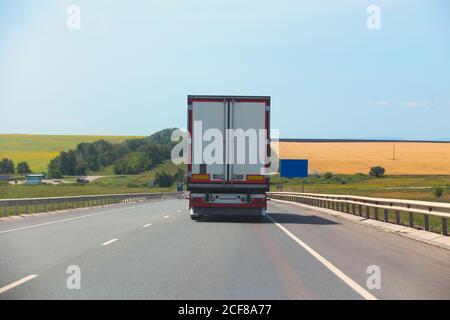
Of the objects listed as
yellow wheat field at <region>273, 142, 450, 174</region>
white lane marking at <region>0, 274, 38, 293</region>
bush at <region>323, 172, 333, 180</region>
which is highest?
yellow wheat field at <region>273, 142, 450, 174</region>

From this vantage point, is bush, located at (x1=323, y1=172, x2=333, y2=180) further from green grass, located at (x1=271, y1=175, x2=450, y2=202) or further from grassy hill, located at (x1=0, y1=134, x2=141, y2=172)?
grassy hill, located at (x1=0, y1=134, x2=141, y2=172)

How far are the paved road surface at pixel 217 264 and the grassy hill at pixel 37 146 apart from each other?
3539 inches

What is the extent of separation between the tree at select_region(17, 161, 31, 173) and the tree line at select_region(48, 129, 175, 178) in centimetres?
1192

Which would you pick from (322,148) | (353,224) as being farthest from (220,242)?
(322,148)

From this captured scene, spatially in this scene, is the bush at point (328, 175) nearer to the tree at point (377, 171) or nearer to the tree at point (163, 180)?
the tree at point (377, 171)

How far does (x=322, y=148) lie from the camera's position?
13688cm

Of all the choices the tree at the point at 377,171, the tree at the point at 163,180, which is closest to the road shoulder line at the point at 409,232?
the tree at the point at 377,171

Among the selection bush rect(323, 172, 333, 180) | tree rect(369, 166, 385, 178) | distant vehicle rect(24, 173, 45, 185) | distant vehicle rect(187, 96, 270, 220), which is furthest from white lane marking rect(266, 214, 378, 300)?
bush rect(323, 172, 333, 180)

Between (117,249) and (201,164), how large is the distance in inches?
384

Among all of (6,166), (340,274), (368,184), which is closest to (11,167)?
(6,166)

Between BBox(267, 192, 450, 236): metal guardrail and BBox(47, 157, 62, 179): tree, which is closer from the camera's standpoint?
BBox(267, 192, 450, 236): metal guardrail

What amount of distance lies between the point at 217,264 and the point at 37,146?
123 m

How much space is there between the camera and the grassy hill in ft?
362

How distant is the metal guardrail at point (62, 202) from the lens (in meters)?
30.8
